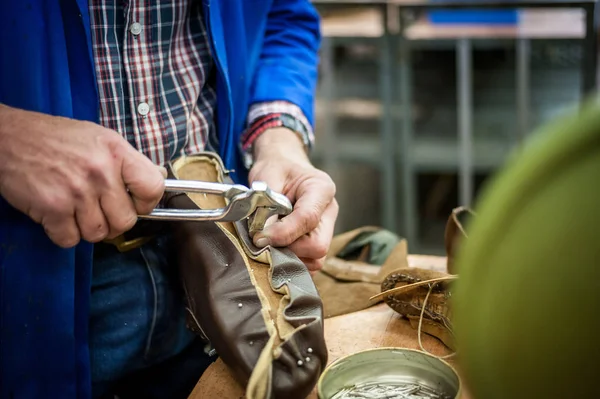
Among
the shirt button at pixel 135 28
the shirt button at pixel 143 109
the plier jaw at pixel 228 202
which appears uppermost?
the shirt button at pixel 135 28

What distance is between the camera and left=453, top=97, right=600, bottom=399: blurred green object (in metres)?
0.45

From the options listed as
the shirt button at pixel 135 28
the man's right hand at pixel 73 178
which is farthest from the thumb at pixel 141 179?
the shirt button at pixel 135 28

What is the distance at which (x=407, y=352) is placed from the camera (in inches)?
32.3

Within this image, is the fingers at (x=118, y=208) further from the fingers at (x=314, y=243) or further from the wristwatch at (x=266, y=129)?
the wristwatch at (x=266, y=129)

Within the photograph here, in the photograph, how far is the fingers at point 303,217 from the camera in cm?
96

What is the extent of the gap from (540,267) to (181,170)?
67 cm

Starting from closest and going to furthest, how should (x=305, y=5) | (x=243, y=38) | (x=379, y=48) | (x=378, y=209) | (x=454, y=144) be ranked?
(x=243, y=38)
(x=305, y=5)
(x=379, y=48)
(x=454, y=144)
(x=378, y=209)

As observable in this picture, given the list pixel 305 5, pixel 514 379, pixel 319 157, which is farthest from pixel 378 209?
pixel 514 379

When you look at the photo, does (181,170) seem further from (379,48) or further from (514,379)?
(379,48)

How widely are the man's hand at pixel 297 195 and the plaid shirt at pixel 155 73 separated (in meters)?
0.11

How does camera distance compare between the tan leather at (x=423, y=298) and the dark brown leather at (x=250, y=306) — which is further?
the tan leather at (x=423, y=298)

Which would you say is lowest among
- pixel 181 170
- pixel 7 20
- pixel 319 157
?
pixel 319 157

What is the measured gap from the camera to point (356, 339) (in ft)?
3.28

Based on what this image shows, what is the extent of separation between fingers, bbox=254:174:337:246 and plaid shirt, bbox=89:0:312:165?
22 centimetres
